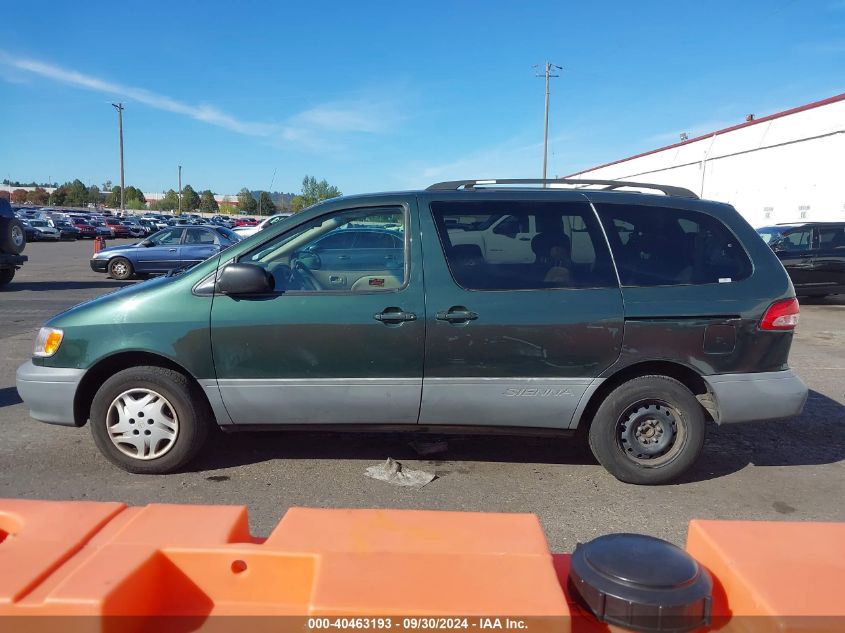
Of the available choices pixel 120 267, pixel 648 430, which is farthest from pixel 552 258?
pixel 120 267

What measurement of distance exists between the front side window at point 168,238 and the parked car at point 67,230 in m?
30.1

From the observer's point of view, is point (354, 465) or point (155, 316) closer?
point (155, 316)

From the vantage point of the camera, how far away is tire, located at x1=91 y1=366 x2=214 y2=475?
3.98 meters

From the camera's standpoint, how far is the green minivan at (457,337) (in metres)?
3.90

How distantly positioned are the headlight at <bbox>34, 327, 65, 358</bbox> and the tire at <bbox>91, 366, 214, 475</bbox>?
392 millimetres

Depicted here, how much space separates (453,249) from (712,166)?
94.2ft

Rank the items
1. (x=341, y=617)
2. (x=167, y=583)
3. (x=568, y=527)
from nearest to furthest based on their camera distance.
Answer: (x=341, y=617), (x=167, y=583), (x=568, y=527)

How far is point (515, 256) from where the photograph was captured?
410 centimetres

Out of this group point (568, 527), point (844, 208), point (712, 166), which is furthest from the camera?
point (712, 166)

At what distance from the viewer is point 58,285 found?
51.2ft

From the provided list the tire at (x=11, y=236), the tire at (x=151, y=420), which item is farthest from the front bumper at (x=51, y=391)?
the tire at (x=11, y=236)

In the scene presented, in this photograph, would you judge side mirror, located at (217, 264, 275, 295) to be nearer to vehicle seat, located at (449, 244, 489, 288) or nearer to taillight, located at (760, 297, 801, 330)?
vehicle seat, located at (449, 244, 489, 288)

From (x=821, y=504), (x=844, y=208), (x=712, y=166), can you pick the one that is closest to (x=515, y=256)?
(x=821, y=504)

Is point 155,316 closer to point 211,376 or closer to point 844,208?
point 211,376
